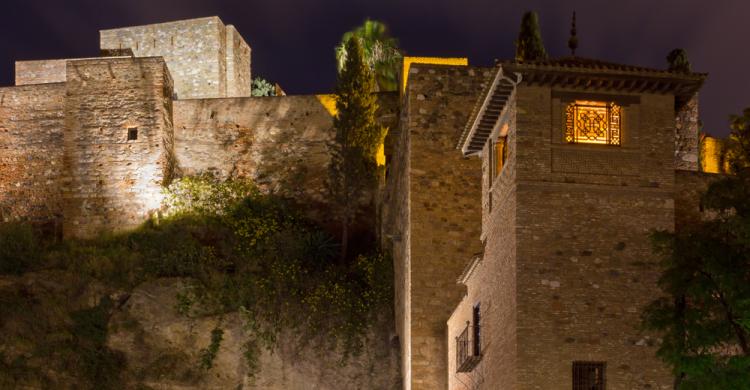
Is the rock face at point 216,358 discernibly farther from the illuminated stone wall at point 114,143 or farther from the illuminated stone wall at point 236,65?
the illuminated stone wall at point 236,65

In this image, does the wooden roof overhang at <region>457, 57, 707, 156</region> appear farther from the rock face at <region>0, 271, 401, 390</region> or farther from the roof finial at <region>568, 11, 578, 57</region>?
the rock face at <region>0, 271, 401, 390</region>

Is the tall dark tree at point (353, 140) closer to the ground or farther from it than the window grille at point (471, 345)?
farther from it

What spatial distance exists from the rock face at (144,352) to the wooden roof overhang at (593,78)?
11.3m

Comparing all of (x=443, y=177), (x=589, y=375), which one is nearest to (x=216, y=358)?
(x=443, y=177)

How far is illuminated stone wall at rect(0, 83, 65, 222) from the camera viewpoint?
36969mm

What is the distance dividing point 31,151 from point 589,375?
22.7m

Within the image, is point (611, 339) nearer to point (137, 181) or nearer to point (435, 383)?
point (435, 383)

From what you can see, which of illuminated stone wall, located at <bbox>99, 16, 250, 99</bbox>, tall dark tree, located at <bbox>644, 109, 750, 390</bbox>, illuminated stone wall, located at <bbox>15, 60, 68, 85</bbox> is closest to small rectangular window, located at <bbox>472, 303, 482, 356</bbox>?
tall dark tree, located at <bbox>644, 109, 750, 390</bbox>

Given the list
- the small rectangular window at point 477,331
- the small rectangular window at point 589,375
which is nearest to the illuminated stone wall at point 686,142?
the small rectangular window at point 477,331

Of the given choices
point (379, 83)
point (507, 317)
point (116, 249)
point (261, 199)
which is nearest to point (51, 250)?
point (116, 249)

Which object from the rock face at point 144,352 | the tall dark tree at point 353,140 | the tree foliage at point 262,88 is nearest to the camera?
the rock face at point 144,352

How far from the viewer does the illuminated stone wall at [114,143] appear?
35531 mm

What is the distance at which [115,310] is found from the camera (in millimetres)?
31250

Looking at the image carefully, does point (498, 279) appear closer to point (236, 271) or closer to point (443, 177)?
point (443, 177)
